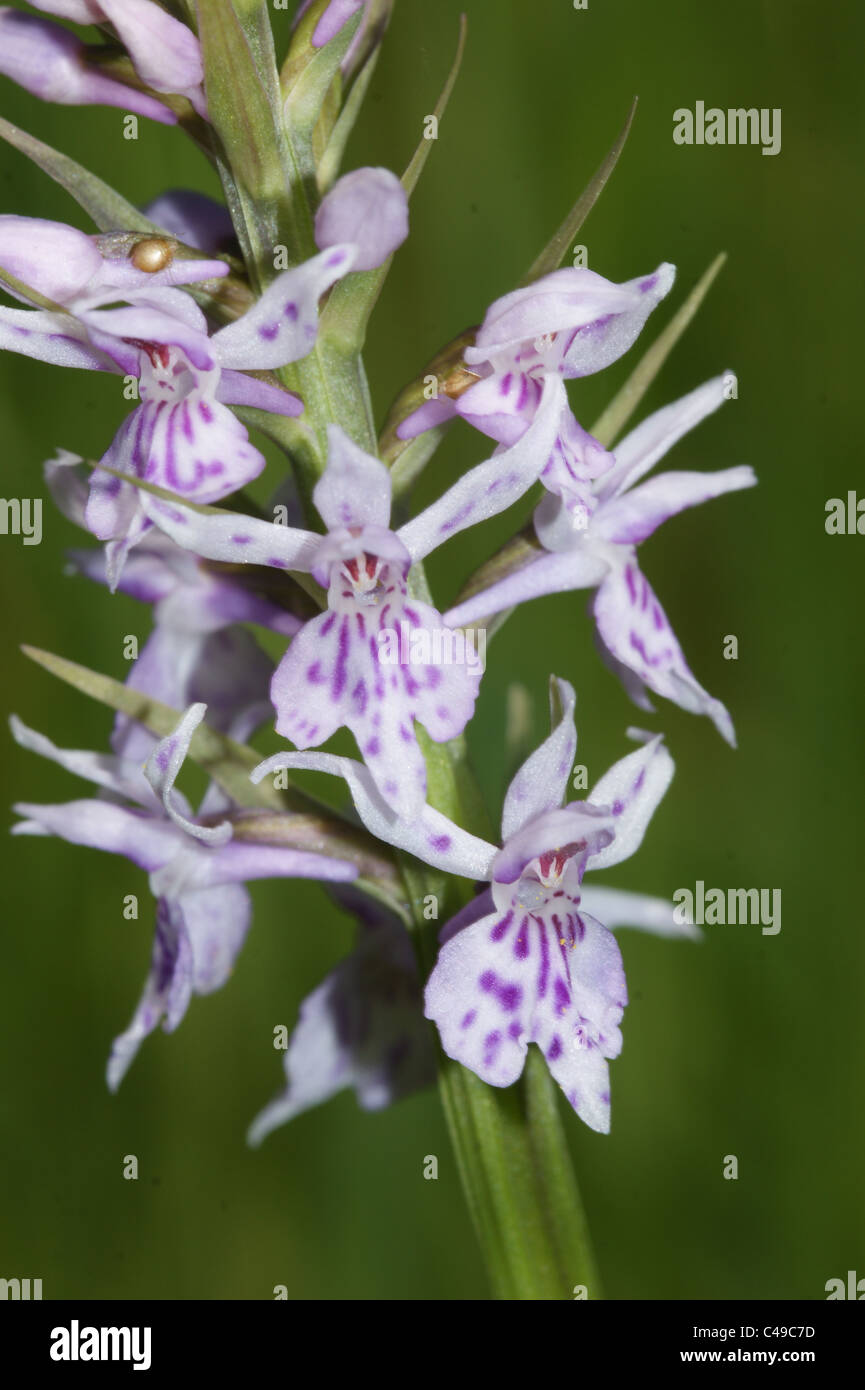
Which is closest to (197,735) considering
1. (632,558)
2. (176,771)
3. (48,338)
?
(176,771)

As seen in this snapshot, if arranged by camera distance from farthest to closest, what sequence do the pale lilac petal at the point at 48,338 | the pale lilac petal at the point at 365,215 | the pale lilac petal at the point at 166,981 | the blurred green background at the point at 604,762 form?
the blurred green background at the point at 604,762
the pale lilac petal at the point at 166,981
the pale lilac petal at the point at 48,338
the pale lilac petal at the point at 365,215

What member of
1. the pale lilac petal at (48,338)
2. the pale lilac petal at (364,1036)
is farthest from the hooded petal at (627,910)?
the pale lilac petal at (48,338)

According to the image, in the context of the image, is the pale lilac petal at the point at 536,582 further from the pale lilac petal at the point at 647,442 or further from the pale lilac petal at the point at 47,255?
the pale lilac petal at the point at 47,255

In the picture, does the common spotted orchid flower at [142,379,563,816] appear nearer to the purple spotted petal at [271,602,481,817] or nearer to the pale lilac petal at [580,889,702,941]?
the purple spotted petal at [271,602,481,817]

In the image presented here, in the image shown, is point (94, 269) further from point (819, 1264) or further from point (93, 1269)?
point (819, 1264)

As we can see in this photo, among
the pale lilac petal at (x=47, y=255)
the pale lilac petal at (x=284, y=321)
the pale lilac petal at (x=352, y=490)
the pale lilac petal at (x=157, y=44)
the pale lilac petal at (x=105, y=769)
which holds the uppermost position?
the pale lilac petal at (x=157, y=44)

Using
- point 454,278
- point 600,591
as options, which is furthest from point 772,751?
point 600,591
